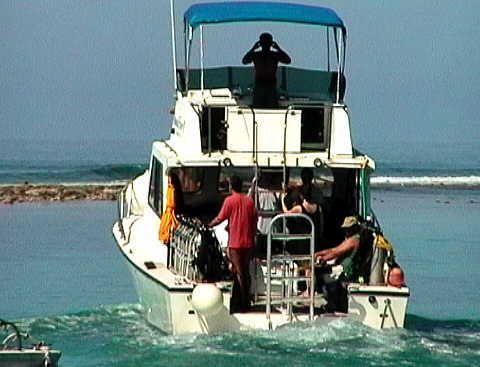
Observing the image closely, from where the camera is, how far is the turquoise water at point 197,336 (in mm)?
14367

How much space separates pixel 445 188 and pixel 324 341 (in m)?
34.8

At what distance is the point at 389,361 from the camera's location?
1399 cm

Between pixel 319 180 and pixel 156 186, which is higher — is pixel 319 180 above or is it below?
above

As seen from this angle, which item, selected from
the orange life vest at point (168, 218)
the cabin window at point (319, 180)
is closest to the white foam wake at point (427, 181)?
the cabin window at point (319, 180)

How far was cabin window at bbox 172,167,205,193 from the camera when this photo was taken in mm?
17109

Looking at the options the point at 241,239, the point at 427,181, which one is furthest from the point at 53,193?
the point at 241,239

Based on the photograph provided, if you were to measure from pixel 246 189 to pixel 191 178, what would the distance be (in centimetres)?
77

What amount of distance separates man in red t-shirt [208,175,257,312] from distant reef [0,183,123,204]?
976 inches

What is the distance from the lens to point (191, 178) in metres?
17.2

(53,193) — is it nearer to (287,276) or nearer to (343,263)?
(343,263)

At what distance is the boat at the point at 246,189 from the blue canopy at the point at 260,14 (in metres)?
0.02

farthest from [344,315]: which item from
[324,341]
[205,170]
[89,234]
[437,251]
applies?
[89,234]

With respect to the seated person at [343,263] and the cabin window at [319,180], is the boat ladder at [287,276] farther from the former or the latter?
the cabin window at [319,180]

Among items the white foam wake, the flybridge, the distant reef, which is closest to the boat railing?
the flybridge
